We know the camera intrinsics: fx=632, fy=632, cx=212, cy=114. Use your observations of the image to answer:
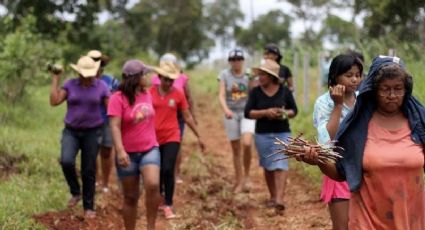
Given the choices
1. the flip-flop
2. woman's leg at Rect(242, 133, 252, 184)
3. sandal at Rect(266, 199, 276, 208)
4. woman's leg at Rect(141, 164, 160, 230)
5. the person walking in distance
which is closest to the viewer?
woman's leg at Rect(141, 164, 160, 230)

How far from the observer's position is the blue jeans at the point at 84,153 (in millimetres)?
6809

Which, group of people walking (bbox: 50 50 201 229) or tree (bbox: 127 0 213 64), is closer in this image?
group of people walking (bbox: 50 50 201 229)

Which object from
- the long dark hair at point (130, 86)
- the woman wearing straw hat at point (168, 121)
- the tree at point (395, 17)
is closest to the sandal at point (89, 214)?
the woman wearing straw hat at point (168, 121)

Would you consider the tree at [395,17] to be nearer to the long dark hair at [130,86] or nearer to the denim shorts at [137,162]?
the long dark hair at [130,86]

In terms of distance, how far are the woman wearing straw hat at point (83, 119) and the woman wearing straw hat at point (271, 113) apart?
171cm

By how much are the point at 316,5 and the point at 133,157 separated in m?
37.9

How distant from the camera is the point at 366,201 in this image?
342cm

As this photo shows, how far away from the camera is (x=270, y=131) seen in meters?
7.20

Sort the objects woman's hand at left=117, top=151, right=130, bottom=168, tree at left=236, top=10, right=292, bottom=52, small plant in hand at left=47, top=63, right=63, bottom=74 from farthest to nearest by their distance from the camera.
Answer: tree at left=236, top=10, right=292, bottom=52 → small plant in hand at left=47, top=63, right=63, bottom=74 → woman's hand at left=117, top=151, right=130, bottom=168

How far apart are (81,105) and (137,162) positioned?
1278mm

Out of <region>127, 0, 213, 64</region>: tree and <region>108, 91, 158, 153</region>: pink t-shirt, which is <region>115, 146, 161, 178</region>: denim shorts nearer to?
<region>108, 91, 158, 153</region>: pink t-shirt

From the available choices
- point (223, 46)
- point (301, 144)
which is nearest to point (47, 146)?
point (301, 144)

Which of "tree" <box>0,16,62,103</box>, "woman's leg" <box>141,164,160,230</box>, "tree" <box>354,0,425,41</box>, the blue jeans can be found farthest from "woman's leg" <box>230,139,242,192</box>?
"tree" <box>0,16,62,103</box>

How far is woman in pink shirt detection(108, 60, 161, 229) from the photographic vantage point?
5.86 m
